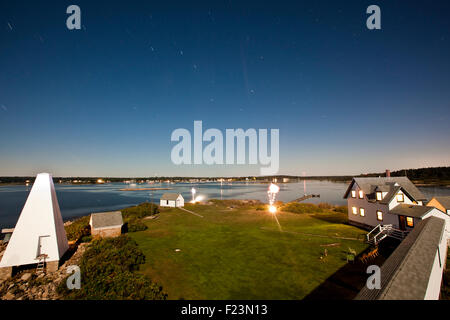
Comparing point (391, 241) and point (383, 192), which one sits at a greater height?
point (383, 192)

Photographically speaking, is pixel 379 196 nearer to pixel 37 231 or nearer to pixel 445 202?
pixel 445 202

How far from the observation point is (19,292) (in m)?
15.6

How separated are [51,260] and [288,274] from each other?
21.6 metres

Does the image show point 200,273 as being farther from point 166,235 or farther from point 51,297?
point 166,235

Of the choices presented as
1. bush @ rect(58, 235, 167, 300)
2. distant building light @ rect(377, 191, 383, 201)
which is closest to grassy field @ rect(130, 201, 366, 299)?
bush @ rect(58, 235, 167, 300)

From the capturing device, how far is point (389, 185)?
90.3 feet

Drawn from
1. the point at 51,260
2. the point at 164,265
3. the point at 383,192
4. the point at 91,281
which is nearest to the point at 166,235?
the point at 164,265

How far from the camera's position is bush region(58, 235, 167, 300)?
42.7 ft

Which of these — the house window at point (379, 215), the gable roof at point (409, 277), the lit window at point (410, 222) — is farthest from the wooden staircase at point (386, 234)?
the gable roof at point (409, 277)

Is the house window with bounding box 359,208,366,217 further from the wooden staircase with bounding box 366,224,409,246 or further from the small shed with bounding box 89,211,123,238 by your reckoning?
the small shed with bounding box 89,211,123,238

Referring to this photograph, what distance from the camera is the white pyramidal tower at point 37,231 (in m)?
17.5

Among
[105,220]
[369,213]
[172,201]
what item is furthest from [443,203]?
[172,201]

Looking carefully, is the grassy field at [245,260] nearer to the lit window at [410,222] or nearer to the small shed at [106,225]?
the small shed at [106,225]

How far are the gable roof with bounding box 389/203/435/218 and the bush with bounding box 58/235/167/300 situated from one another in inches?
1038
